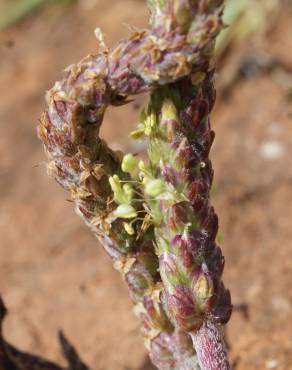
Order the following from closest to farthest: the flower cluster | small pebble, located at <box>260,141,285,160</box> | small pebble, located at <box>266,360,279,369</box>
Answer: the flower cluster → small pebble, located at <box>266,360,279,369</box> → small pebble, located at <box>260,141,285,160</box>

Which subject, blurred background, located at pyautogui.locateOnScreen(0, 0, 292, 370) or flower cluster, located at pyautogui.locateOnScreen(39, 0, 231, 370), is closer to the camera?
flower cluster, located at pyautogui.locateOnScreen(39, 0, 231, 370)

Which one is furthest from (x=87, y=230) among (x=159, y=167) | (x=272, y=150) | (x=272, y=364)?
(x=159, y=167)

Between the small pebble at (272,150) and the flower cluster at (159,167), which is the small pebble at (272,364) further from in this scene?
the small pebble at (272,150)

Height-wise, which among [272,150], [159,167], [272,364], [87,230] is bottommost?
[272,364]

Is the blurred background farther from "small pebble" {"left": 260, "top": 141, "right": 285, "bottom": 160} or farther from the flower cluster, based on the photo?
the flower cluster

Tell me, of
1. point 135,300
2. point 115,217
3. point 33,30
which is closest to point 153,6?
point 115,217

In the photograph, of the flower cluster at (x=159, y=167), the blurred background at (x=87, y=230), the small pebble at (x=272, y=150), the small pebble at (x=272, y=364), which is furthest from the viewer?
the small pebble at (x=272, y=150)

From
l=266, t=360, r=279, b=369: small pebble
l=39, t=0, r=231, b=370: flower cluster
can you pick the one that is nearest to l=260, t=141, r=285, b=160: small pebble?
l=266, t=360, r=279, b=369: small pebble

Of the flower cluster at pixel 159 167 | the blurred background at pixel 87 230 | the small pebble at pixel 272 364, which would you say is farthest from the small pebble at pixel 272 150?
the flower cluster at pixel 159 167

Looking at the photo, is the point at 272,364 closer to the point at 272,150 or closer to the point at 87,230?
the point at 87,230

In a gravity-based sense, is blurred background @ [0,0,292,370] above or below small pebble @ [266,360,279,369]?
above
